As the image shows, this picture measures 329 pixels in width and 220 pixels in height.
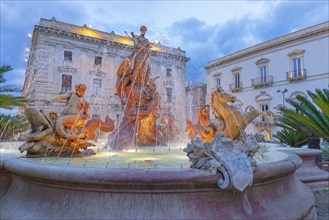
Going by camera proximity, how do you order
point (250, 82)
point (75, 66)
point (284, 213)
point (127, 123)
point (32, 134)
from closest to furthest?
point (284, 213)
point (32, 134)
point (127, 123)
point (75, 66)
point (250, 82)

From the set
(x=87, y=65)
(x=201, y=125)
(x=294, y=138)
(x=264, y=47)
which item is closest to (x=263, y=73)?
(x=264, y=47)

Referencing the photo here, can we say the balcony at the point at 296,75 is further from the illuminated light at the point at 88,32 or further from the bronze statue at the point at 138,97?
the bronze statue at the point at 138,97

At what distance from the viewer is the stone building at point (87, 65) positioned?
21.8 m

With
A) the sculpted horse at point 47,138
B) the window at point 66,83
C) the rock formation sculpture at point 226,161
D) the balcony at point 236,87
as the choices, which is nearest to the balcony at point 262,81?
the balcony at point 236,87

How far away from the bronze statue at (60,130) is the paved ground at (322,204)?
4.22 metres

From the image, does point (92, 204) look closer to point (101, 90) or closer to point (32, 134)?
point (32, 134)

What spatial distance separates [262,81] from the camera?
2783 cm

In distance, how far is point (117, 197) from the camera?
2.46 meters

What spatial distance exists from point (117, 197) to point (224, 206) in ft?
3.68

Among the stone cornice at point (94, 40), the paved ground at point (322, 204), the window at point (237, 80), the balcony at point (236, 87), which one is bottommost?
the paved ground at point (322, 204)

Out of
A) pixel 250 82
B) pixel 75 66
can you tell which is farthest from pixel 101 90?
pixel 250 82

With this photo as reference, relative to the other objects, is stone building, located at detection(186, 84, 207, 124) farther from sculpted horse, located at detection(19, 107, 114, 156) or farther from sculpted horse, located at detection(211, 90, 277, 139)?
sculpted horse, located at detection(19, 107, 114, 156)

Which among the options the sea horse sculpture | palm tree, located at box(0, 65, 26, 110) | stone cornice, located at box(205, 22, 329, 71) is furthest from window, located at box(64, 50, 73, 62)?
the sea horse sculpture

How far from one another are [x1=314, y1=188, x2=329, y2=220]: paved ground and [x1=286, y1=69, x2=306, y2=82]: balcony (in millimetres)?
22128
